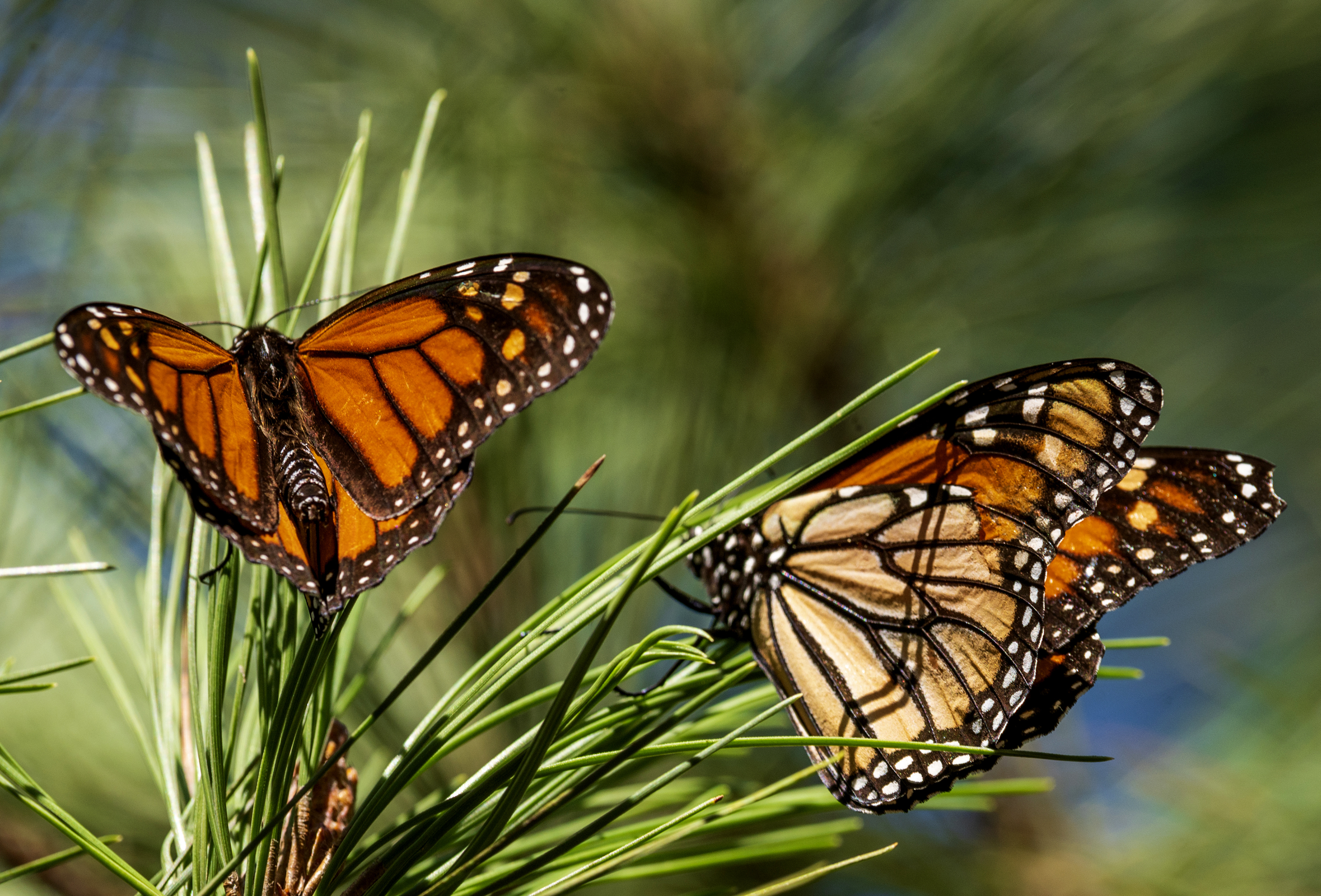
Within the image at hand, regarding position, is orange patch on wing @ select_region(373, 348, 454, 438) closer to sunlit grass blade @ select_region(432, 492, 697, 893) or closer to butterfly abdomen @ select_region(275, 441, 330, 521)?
butterfly abdomen @ select_region(275, 441, 330, 521)

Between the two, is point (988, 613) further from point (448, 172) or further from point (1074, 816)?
point (448, 172)

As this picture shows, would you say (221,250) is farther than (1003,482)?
No

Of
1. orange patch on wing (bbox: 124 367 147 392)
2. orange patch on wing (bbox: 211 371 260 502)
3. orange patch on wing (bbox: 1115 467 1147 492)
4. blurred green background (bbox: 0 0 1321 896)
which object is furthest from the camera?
blurred green background (bbox: 0 0 1321 896)

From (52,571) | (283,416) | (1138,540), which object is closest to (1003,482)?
(1138,540)

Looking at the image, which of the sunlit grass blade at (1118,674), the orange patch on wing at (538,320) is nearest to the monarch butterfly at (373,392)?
the orange patch on wing at (538,320)

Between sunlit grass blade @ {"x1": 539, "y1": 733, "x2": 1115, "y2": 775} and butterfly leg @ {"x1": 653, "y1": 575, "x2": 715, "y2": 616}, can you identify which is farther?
butterfly leg @ {"x1": 653, "y1": 575, "x2": 715, "y2": 616}

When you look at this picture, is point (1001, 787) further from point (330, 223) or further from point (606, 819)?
point (330, 223)

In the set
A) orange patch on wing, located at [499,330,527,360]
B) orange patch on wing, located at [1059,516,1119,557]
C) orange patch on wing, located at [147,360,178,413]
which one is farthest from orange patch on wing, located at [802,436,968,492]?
orange patch on wing, located at [147,360,178,413]
